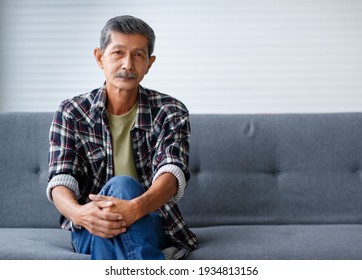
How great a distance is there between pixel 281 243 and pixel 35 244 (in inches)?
32.4

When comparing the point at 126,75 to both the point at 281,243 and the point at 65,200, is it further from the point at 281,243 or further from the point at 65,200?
the point at 281,243

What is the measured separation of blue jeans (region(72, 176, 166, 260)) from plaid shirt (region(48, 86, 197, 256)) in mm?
210

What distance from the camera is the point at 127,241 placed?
160cm

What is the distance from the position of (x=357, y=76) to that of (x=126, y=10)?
1.33 metres

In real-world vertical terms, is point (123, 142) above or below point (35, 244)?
above

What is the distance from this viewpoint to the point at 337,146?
7.39 ft

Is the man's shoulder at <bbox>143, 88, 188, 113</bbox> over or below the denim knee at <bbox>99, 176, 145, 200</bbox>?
over

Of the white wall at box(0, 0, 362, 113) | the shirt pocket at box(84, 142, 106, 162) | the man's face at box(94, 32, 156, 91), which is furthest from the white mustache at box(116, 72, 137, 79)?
the white wall at box(0, 0, 362, 113)

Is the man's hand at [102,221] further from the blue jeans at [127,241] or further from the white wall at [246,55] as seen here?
the white wall at [246,55]

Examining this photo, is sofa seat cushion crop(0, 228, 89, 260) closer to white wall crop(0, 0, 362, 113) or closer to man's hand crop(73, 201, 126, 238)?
man's hand crop(73, 201, 126, 238)

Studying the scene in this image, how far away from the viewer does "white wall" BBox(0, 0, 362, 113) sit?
117 inches

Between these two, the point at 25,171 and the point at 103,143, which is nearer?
the point at 103,143

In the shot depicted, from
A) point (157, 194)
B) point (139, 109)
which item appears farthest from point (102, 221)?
point (139, 109)

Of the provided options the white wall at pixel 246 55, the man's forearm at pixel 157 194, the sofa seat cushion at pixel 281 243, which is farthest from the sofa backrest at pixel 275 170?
the white wall at pixel 246 55
